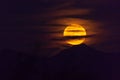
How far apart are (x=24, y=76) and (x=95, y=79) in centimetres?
483

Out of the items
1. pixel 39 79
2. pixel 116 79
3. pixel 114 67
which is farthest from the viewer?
pixel 114 67

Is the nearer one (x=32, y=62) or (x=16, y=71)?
(x=16, y=71)

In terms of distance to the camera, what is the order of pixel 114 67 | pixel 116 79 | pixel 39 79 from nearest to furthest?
pixel 39 79 < pixel 116 79 < pixel 114 67

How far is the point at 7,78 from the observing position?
31.1 m

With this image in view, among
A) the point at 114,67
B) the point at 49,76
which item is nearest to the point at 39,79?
the point at 49,76

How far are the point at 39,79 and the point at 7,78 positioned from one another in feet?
8.56

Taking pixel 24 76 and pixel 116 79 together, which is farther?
pixel 116 79

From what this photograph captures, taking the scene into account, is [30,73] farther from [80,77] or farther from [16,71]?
[80,77]

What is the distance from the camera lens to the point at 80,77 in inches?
1244

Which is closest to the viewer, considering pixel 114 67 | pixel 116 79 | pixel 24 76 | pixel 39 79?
pixel 24 76

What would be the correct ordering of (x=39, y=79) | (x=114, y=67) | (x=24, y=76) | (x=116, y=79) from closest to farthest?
(x=24, y=76) < (x=39, y=79) < (x=116, y=79) < (x=114, y=67)

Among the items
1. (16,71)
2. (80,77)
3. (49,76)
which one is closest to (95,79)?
(80,77)

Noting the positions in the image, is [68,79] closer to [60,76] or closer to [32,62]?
[60,76]

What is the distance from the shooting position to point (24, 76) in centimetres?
3020
